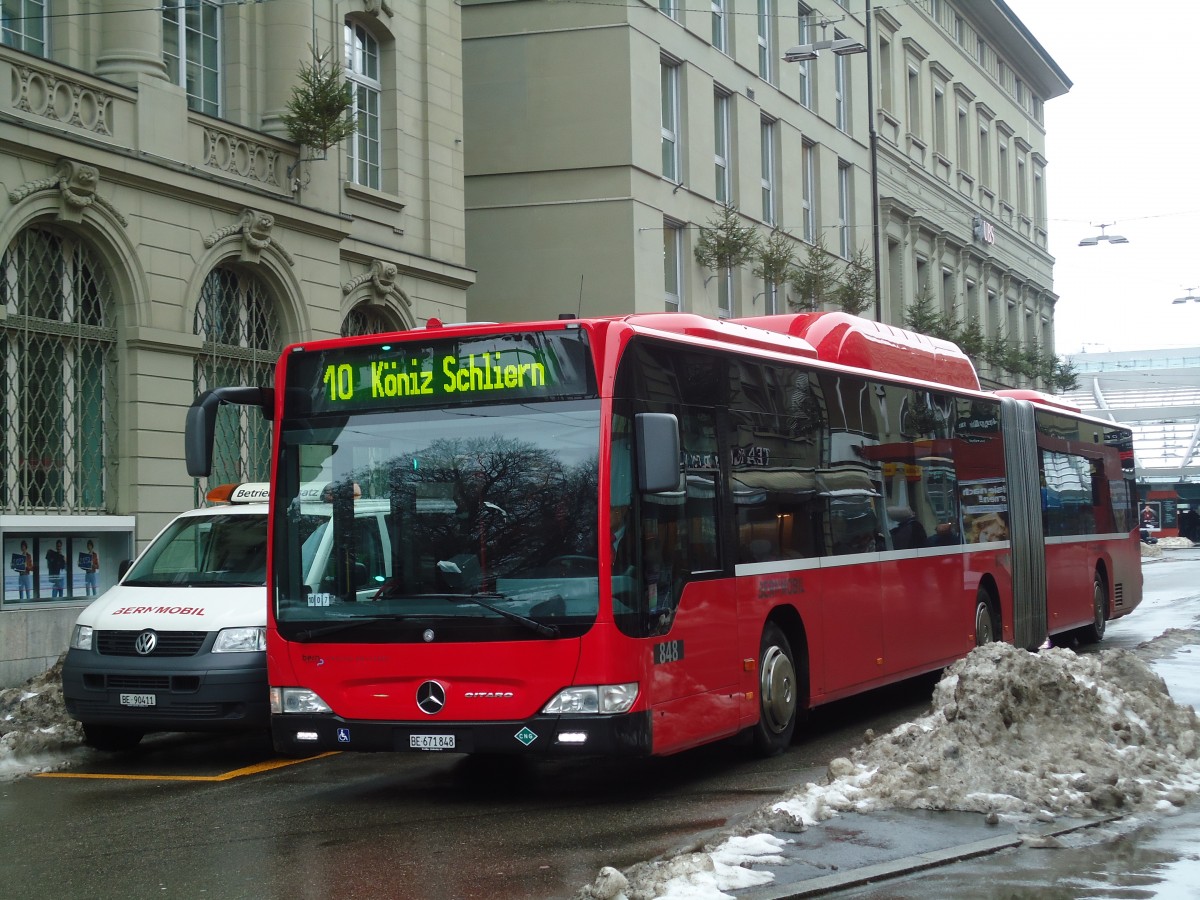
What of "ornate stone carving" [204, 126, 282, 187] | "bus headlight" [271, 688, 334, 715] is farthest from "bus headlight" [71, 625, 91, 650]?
"ornate stone carving" [204, 126, 282, 187]

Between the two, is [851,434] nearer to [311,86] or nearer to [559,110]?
[311,86]

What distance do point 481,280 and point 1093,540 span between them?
1426cm

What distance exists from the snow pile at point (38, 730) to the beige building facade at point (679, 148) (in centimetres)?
1416

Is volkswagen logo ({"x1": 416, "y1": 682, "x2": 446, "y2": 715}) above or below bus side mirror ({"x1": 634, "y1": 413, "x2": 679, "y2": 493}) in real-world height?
below

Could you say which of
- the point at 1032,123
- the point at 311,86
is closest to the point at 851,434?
the point at 311,86

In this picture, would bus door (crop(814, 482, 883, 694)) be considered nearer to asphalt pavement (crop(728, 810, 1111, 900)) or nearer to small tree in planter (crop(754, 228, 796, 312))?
asphalt pavement (crop(728, 810, 1111, 900))

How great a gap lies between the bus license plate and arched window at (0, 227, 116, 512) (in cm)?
908


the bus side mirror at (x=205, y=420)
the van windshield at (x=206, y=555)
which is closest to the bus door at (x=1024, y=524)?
the van windshield at (x=206, y=555)

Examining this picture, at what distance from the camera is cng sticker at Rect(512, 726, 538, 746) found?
912cm

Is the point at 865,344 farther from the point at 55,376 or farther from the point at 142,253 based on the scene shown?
the point at 55,376

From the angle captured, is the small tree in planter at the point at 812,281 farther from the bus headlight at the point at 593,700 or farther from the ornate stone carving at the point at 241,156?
the bus headlight at the point at 593,700

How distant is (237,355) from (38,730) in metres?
8.35

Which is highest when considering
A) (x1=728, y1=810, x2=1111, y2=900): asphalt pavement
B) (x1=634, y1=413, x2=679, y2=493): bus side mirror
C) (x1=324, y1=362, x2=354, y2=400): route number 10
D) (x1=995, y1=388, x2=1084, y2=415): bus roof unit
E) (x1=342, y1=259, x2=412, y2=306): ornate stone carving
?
(x1=342, y1=259, x2=412, y2=306): ornate stone carving

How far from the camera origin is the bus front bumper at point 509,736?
29.6 ft
